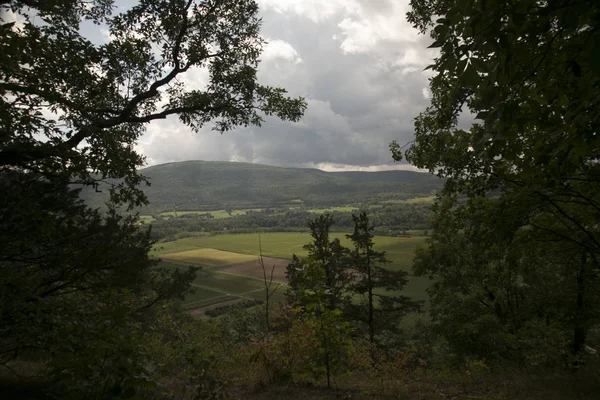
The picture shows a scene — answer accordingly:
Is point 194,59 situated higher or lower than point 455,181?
higher

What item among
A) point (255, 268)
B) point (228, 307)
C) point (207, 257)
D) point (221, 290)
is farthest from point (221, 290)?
point (207, 257)

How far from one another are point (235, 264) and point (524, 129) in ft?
289

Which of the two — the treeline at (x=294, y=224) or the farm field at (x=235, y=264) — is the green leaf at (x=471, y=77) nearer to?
the farm field at (x=235, y=264)

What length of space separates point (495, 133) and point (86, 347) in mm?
4618

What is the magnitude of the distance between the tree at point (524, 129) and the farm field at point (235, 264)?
123 feet

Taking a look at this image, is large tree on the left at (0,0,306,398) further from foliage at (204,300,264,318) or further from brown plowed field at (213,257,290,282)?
brown plowed field at (213,257,290,282)

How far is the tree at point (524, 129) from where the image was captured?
68.5 inches

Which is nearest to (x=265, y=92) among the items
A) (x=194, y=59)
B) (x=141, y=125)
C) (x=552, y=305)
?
(x=194, y=59)

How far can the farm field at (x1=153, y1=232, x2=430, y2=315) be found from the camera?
61.2 m

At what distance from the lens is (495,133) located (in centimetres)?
226

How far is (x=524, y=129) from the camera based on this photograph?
300 cm

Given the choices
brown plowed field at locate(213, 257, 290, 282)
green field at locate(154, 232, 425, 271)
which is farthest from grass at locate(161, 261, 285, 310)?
green field at locate(154, 232, 425, 271)

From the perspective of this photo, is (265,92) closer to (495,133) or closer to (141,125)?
(141,125)

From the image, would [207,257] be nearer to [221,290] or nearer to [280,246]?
[280,246]
